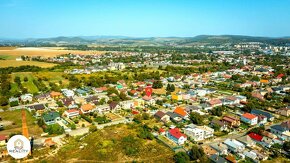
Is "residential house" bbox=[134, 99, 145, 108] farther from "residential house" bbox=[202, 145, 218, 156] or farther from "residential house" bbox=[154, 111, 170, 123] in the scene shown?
"residential house" bbox=[202, 145, 218, 156]

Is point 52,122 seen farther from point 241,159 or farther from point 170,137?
point 241,159

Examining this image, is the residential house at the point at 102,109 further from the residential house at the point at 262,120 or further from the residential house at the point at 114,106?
the residential house at the point at 262,120

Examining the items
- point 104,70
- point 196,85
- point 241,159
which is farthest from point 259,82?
point 104,70

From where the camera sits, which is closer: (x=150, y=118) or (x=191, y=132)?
(x=191, y=132)

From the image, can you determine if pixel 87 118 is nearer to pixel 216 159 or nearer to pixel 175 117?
pixel 175 117

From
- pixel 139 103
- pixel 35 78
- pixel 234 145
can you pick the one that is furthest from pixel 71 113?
pixel 35 78

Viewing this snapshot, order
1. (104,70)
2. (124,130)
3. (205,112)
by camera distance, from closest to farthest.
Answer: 1. (124,130)
2. (205,112)
3. (104,70)

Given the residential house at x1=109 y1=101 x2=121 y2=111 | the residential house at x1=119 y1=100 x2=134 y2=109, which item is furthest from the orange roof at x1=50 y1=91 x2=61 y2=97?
the residential house at x1=119 y1=100 x2=134 y2=109
